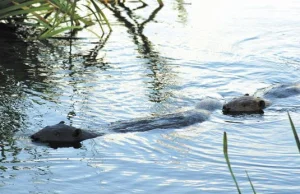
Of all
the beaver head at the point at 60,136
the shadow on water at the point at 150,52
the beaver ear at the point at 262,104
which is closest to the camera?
the beaver head at the point at 60,136

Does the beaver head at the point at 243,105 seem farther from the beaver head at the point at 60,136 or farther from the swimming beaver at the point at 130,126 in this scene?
the beaver head at the point at 60,136

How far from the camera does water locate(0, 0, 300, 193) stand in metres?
6.43

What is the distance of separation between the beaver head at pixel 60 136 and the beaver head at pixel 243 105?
2170 millimetres

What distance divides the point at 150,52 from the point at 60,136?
14.9 feet

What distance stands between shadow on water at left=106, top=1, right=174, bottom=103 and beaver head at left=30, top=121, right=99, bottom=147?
196cm

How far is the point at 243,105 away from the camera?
884 cm

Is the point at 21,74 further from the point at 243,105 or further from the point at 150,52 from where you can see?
the point at 243,105

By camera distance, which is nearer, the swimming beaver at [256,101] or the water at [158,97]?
the water at [158,97]

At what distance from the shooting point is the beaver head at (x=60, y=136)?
738 cm

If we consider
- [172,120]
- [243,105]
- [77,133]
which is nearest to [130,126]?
[172,120]

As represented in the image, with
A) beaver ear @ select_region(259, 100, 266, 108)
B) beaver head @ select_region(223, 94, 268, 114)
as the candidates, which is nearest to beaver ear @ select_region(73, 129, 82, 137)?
beaver head @ select_region(223, 94, 268, 114)

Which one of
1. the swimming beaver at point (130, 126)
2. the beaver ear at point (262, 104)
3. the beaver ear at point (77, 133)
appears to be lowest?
the beaver ear at point (262, 104)

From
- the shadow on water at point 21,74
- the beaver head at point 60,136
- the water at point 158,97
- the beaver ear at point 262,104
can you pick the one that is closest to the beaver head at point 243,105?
the beaver ear at point 262,104

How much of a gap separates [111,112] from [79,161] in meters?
1.79
